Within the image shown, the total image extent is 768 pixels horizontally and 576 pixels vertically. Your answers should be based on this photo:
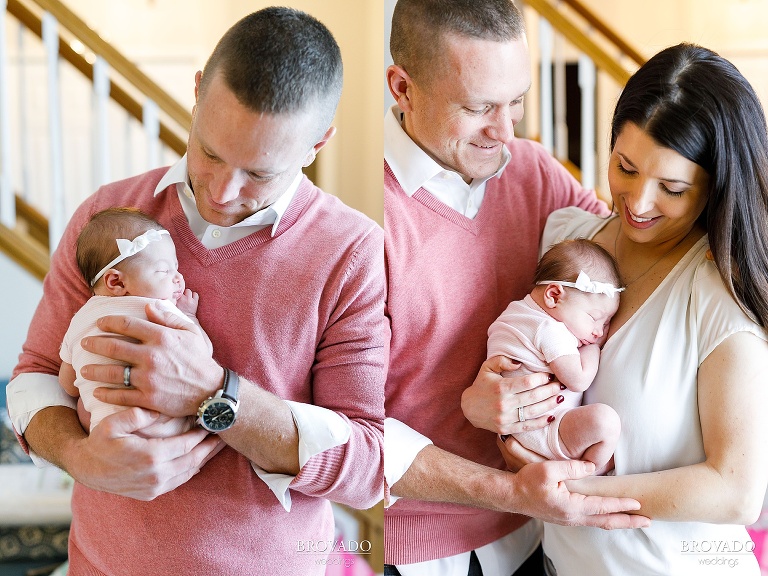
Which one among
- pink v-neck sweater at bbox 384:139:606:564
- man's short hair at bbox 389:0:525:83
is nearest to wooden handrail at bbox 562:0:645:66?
man's short hair at bbox 389:0:525:83

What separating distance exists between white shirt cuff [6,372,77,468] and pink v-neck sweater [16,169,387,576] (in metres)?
0.02

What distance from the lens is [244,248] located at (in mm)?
893

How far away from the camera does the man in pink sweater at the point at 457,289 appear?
90 centimetres

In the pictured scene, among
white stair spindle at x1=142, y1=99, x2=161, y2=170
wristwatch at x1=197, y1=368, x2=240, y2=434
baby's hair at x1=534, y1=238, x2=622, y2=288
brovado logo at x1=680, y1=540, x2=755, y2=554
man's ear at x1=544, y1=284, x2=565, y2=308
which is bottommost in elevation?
brovado logo at x1=680, y1=540, x2=755, y2=554

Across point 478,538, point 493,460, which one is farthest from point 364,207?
point 478,538

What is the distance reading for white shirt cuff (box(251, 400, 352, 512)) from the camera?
872 millimetres

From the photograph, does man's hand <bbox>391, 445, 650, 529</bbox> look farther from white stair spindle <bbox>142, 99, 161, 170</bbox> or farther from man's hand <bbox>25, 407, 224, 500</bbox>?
white stair spindle <bbox>142, 99, 161, 170</bbox>

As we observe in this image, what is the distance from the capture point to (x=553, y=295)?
94 centimetres

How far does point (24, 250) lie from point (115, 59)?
32 centimetres

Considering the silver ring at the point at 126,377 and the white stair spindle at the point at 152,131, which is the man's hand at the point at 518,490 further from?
the white stair spindle at the point at 152,131

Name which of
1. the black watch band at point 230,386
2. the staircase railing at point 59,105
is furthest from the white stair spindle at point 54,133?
the black watch band at point 230,386

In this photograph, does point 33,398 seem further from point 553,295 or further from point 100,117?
point 553,295

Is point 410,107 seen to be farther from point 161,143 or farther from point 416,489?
point 416,489

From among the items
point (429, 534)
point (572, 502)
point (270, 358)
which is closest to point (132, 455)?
point (270, 358)
